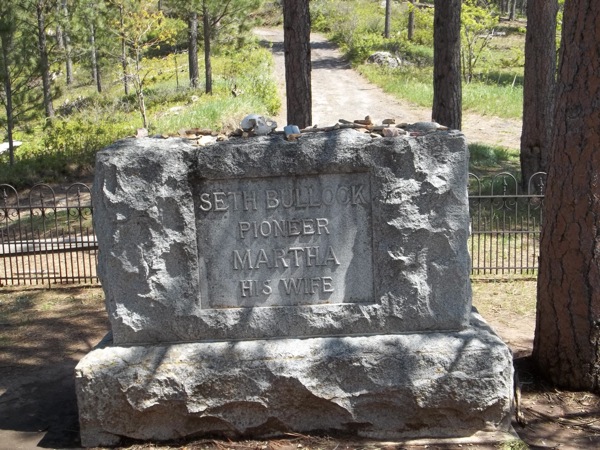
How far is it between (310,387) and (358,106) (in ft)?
65.5

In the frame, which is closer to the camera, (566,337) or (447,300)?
(447,300)

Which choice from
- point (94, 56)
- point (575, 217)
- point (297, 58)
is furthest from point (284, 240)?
point (94, 56)

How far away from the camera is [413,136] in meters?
4.20

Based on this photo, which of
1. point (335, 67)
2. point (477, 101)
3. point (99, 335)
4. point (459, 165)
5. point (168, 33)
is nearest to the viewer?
point (459, 165)

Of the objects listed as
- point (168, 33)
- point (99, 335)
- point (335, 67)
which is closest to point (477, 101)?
point (168, 33)

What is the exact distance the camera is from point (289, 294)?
4398 mm

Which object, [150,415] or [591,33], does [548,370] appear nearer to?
[591,33]

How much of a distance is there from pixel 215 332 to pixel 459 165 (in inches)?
70.5

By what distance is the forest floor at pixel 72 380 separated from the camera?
429 cm

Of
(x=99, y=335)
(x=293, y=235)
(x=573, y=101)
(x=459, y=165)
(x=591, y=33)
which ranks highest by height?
(x=591, y=33)

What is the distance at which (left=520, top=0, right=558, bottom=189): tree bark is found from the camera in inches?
430

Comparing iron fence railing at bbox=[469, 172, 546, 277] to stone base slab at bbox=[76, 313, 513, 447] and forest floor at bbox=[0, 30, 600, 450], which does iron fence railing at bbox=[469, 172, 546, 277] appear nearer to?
forest floor at bbox=[0, 30, 600, 450]

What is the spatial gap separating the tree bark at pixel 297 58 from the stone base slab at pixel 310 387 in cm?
602

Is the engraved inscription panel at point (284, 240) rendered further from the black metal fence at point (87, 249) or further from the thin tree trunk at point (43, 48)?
the thin tree trunk at point (43, 48)
